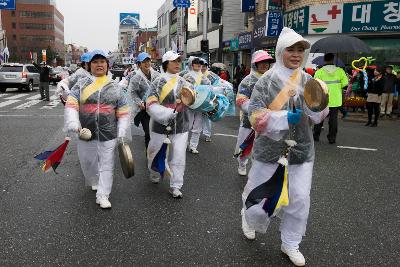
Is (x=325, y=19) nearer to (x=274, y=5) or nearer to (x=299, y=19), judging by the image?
(x=299, y=19)

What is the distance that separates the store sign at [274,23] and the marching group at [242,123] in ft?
37.6

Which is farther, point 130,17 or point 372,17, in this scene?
point 130,17

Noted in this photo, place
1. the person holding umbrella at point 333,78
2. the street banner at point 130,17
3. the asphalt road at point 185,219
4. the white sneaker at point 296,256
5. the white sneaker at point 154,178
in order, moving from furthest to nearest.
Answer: the street banner at point 130,17 < the person holding umbrella at point 333,78 < the white sneaker at point 154,178 < the asphalt road at point 185,219 < the white sneaker at point 296,256

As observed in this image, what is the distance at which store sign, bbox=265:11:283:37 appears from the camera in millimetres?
18453

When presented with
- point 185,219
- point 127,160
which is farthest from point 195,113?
point 185,219

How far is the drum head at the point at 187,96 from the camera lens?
4.77m

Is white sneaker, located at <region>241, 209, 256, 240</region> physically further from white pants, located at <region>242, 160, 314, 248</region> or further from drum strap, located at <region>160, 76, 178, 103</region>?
drum strap, located at <region>160, 76, 178, 103</region>

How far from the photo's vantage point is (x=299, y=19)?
61.1 ft

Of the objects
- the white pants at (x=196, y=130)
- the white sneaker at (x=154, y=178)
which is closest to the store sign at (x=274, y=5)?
the white pants at (x=196, y=130)

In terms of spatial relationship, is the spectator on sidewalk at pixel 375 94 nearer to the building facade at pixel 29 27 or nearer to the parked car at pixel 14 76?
the parked car at pixel 14 76

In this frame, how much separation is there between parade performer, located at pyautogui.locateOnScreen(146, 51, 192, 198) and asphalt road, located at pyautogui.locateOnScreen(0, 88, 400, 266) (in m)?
0.42

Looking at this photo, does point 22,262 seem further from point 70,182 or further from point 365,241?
point 365,241

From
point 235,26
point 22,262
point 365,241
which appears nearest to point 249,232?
A: point 365,241

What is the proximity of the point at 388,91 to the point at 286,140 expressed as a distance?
10866 mm
